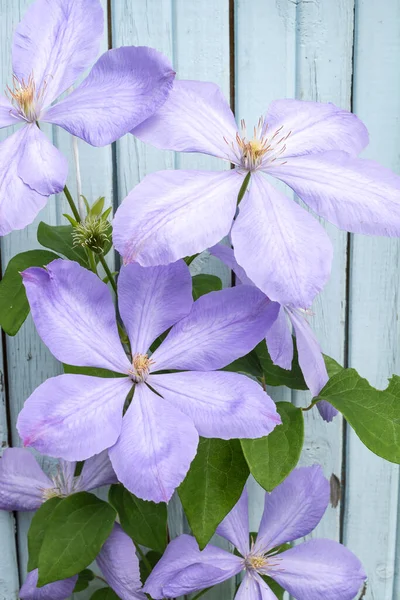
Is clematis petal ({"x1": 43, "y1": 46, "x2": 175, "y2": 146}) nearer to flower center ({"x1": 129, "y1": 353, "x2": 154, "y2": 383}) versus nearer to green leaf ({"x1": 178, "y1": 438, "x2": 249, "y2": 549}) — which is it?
flower center ({"x1": 129, "y1": 353, "x2": 154, "y2": 383})

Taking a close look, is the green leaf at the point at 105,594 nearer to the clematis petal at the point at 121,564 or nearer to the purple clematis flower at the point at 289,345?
the clematis petal at the point at 121,564

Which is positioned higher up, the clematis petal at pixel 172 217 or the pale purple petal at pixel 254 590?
the clematis petal at pixel 172 217

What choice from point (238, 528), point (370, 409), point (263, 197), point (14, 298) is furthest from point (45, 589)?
point (263, 197)

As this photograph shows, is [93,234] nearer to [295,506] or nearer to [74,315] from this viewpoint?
[74,315]

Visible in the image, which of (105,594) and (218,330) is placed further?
(105,594)

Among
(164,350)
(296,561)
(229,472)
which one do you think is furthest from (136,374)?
(296,561)

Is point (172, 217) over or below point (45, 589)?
over

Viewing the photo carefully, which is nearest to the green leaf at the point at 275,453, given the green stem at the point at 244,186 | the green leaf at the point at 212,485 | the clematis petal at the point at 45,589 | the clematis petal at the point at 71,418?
the green leaf at the point at 212,485

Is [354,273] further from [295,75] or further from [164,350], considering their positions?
[164,350]
